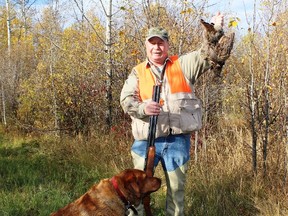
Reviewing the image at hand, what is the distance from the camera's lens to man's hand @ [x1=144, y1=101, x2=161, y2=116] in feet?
10.8

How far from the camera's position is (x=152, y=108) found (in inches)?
129

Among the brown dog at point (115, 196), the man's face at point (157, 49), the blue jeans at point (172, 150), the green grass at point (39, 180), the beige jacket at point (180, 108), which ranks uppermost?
the man's face at point (157, 49)

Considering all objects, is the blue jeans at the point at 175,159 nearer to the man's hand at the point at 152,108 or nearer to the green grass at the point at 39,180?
the man's hand at the point at 152,108

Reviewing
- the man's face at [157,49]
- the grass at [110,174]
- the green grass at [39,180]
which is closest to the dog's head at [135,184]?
the man's face at [157,49]

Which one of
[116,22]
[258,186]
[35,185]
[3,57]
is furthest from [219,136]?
[3,57]

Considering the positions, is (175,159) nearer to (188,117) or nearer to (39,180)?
(188,117)


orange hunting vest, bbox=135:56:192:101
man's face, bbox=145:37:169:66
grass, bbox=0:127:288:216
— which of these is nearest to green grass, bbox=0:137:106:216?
grass, bbox=0:127:288:216

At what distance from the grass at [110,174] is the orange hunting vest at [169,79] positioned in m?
1.92

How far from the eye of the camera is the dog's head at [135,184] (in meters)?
3.35

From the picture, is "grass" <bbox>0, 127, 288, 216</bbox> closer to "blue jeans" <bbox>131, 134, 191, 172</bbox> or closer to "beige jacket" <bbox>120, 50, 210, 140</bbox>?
"blue jeans" <bbox>131, 134, 191, 172</bbox>

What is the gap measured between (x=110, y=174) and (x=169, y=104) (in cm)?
321

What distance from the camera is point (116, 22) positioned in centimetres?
857

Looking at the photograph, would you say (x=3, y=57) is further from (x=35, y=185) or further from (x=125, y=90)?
(x=125, y=90)

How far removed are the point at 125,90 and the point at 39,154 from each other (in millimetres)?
5148
